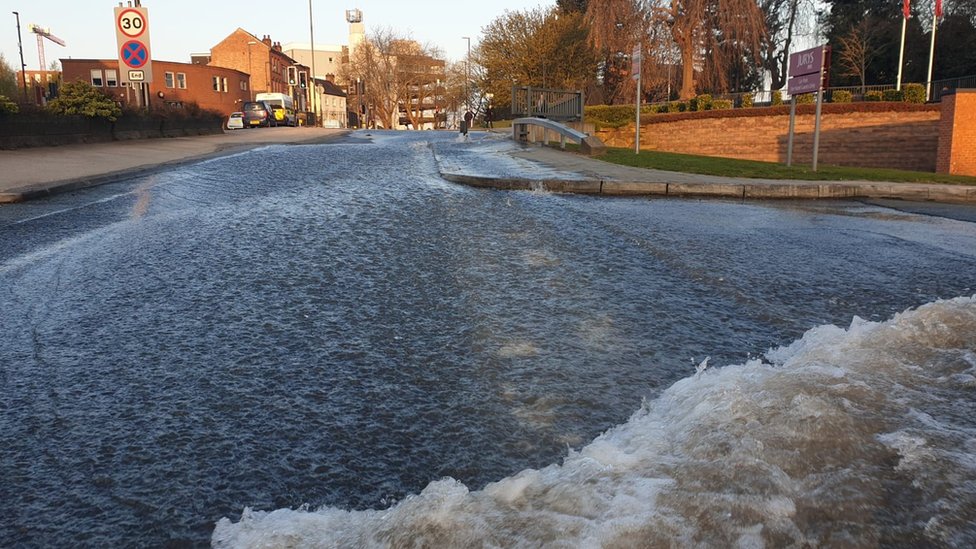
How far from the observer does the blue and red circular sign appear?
65.1ft

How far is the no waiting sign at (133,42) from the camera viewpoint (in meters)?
19.1

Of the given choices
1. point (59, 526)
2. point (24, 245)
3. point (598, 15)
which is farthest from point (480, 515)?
point (598, 15)

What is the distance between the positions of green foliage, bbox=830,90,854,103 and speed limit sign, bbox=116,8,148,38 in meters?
30.0

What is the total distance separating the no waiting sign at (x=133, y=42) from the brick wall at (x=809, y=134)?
23225mm

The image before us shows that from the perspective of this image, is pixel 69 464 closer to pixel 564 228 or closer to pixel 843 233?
pixel 564 228

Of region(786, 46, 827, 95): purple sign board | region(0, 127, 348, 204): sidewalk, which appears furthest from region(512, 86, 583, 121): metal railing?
region(0, 127, 348, 204): sidewalk

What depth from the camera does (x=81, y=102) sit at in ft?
70.7

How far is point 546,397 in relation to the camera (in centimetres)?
315

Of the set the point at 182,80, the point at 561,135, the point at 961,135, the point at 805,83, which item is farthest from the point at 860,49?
the point at 182,80

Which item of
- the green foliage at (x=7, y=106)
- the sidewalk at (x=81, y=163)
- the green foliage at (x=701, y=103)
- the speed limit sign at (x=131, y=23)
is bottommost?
the sidewalk at (x=81, y=163)

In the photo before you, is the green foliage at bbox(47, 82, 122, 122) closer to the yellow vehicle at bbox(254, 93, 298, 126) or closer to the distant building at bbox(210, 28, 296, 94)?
the yellow vehicle at bbox(254, 93, 298, 126)

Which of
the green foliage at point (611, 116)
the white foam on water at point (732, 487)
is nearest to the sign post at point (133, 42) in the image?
the white foam on water at point (732, 487)

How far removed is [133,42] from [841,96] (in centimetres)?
3035

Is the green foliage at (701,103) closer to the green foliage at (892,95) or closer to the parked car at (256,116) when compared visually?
the green foliage at (892,95)
